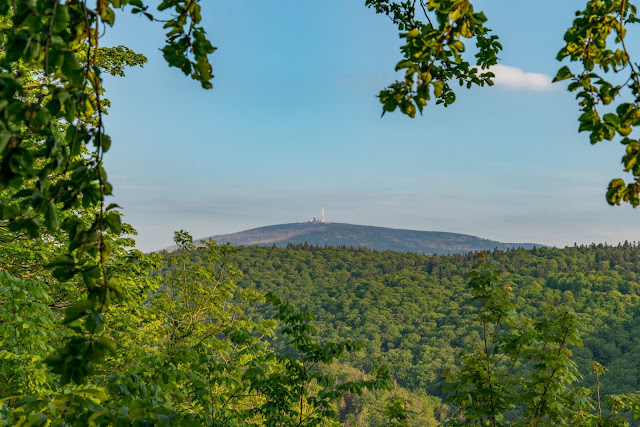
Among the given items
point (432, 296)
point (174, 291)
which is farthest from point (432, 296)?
point (174, 291)

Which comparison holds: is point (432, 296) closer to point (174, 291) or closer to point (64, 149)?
point (174, 291)

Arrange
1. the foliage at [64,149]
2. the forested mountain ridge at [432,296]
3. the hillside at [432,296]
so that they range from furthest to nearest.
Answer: the forested mountain ridge at [432,296], the hillside at [432,296], the foliage at [64,149]

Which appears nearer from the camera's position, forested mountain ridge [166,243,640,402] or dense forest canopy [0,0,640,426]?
dense forest canopy [0,0,640,426]

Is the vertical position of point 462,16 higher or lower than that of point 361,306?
higher

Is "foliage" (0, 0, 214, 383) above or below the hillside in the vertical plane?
above

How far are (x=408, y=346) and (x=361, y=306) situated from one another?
41.2ft

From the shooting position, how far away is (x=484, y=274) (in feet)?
17.8

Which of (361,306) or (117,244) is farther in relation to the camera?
(361,306)

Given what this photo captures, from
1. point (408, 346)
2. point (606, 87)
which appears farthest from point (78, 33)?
point (408, 346)

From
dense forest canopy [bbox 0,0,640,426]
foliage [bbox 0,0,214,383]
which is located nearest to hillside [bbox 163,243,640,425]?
dense forest canopy [bbox 0,0,640,426]

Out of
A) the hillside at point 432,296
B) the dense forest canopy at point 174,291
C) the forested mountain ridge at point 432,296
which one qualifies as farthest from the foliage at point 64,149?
the forested mountain ridge at point 432,296

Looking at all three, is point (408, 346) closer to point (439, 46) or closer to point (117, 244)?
point (117, 244)

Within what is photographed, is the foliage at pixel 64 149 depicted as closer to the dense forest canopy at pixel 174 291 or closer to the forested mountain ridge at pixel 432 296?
the dense forest canopy at pixel 174 291

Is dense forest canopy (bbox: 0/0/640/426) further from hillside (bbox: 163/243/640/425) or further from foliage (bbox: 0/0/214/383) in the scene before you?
hillside (bbox: 163/243/640/425)
